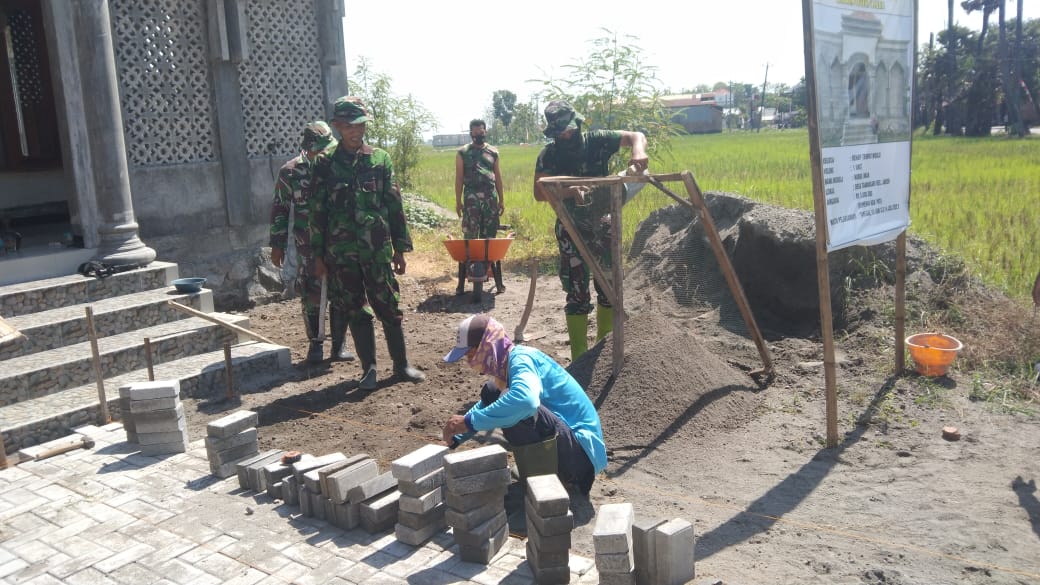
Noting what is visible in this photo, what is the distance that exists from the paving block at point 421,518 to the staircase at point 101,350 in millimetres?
2719

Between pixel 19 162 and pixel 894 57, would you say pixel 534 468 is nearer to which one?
pixel 894 57

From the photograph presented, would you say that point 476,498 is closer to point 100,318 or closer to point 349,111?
point 349,111

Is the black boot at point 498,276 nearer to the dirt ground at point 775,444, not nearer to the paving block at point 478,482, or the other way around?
the dirt ground at point 775,444

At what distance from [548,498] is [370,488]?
1.04 m

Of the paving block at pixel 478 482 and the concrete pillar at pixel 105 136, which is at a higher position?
the concrete pillar at pixel 105 136

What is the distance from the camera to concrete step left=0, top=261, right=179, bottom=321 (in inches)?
251

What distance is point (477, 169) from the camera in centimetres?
962

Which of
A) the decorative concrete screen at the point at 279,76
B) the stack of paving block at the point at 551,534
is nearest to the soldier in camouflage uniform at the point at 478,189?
the decorative concrete screen at the point at 279,76

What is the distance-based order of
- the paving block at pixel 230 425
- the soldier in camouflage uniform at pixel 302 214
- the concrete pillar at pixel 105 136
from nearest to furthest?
1. the paving block at pixel 230 425
2. the soldier in camouflage uniform at pixel 302 214
3. the concrete pillar at pixel 105 136

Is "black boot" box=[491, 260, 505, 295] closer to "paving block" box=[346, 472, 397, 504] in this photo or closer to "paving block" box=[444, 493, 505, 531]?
"paving block" box=[346, 472, 397, 504]

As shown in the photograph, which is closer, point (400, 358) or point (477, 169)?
point (400, 358)

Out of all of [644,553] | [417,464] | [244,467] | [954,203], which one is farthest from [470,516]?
[954,203]

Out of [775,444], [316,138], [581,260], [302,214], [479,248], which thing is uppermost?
[316,138]

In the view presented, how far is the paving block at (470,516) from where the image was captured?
355 centimetres
